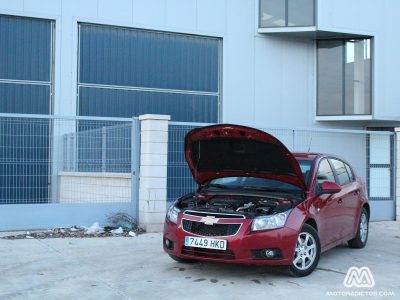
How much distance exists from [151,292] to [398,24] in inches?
583

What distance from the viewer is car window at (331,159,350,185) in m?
8.53

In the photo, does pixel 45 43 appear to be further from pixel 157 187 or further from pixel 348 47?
pixel 348 47

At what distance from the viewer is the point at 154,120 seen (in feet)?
34.2

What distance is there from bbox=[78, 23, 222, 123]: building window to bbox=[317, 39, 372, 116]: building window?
3.51 meters

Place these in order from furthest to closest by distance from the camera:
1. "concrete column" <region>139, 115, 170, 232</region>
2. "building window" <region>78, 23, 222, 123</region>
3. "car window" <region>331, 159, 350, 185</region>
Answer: "building window" <region>78, 23, 222, 123</region>
"concrete column" <region>139, 115, 170, 232</region>
"car window" <region>331, 159, 350, 185</region>

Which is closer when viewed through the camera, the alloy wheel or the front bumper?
the front bumper

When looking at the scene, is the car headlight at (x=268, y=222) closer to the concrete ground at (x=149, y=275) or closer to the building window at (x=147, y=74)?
the concrete ground at (x=149, y=275)

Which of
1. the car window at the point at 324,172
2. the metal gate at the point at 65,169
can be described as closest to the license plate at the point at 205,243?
the car window at the point at 324,172

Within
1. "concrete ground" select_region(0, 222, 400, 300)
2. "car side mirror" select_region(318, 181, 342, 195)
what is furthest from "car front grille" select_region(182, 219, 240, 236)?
"car side mirror" select_region(318, 181, 342, 195)

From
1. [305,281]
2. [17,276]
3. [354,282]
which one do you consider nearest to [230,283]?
[305,281]

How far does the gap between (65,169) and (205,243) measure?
503 cm

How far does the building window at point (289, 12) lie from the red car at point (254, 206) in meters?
10.1

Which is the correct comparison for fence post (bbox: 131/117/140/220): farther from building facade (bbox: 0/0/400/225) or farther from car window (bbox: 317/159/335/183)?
building facade (bbox: 0/0/400/225)

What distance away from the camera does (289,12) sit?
17.5m
